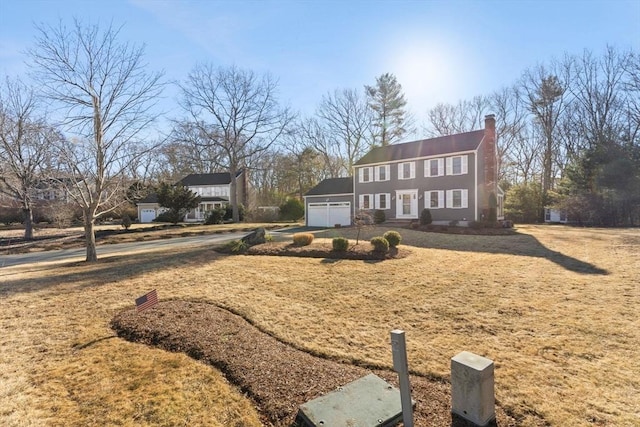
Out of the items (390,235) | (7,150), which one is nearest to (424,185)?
(390,235)

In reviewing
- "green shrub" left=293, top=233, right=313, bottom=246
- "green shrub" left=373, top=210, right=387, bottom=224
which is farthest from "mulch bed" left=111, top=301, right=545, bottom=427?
"green shrub" left=373, top=210, right=387, bottom=224

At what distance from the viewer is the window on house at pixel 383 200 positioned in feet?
80.9

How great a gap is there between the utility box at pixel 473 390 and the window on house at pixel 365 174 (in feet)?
76.0

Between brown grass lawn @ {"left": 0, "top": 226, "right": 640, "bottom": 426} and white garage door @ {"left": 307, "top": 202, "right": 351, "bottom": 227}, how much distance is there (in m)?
15.2

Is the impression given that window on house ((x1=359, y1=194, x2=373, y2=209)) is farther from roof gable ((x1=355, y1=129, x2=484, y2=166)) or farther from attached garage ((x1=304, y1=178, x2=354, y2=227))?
roof gable ((x1=355, y1=129, x2=484, y2=166))

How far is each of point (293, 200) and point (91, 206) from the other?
24248mm

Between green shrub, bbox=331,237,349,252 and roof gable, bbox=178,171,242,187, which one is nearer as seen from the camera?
green shrub, bbox=331,237,349,252

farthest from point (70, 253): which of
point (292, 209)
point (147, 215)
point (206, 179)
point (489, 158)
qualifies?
point (206, 179)

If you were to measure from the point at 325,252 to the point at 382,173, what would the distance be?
14945mm

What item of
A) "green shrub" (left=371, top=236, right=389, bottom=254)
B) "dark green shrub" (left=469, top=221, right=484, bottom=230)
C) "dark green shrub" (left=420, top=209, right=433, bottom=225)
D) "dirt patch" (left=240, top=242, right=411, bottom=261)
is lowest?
"dirt patch" (left=240, top=242, right=411, bottom=261)

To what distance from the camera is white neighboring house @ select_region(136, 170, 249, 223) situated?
1548 inches

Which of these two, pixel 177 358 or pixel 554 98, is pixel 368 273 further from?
pixel 554 98

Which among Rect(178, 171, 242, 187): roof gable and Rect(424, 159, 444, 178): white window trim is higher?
Rect(178, 171, 242, 187): roof gable

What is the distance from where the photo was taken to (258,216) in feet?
117
